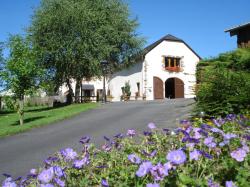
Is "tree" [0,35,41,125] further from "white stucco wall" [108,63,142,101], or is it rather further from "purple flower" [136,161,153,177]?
"white stucco wall" [108,63,142,101]

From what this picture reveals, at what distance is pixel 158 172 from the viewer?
2.86m

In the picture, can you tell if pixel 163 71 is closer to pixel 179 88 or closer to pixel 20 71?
pixel 179 88

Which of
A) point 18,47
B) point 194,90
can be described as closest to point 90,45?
point 18,47

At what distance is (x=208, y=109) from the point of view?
36.7ft

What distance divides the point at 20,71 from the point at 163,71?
83.4 ft

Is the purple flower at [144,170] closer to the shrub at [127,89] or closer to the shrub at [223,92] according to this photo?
the shrub at [223,92]

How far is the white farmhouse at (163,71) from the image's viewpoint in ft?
148

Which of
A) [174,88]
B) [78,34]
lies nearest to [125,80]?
[174,88]

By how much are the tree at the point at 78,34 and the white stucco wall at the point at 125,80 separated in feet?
29.8

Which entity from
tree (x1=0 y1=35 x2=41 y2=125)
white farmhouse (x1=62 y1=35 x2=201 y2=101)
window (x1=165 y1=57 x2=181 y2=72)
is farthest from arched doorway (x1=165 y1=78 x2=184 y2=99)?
tree (x1=0 y1=35 x2=41 y2=125)

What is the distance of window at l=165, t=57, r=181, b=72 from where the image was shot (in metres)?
46.6

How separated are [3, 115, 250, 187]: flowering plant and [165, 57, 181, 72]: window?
42.2m

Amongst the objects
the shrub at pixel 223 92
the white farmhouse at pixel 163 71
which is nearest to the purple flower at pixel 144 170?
the shrub at pixel 223 92

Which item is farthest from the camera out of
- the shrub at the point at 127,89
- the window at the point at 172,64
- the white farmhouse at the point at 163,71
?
the shrub at the point at 127,89
